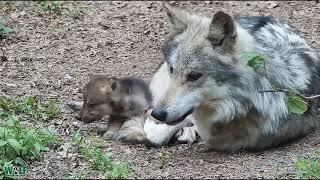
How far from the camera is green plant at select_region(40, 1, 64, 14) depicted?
9.72 meters

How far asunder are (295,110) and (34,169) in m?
2.22

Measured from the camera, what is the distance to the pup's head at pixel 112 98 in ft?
21.2

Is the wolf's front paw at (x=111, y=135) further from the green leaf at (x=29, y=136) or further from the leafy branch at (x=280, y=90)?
the leafy branch at (x=280, y=90)

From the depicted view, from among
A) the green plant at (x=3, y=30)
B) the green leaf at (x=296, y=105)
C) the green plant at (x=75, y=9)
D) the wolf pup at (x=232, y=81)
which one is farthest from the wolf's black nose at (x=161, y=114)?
the green plant at (x=75, y=9)

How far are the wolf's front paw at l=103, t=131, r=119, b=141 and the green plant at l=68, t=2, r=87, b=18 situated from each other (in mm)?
3657

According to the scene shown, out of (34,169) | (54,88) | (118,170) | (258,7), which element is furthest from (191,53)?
(258,7)

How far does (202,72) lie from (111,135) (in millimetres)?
1426

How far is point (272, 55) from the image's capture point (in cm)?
572

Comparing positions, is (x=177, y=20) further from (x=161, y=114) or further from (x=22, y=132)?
(x=22, y=132)

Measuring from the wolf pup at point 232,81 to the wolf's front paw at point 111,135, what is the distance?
84cm

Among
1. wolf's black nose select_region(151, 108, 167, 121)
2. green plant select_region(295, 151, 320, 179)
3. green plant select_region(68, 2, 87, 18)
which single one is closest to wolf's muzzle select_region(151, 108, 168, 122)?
wolf's black nose select_region(151, 108, 167, 121)

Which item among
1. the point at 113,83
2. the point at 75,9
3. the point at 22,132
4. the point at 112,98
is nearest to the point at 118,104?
the point at 112,98

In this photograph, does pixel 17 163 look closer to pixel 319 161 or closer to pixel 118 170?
pixel 118 170

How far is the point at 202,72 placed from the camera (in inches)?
210
